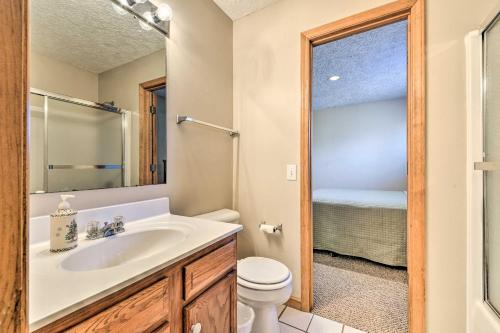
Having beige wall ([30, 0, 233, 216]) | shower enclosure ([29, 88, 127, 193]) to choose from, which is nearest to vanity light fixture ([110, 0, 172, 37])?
beige wall ([30, 0, 233, 216])

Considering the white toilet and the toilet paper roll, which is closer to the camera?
the white toilet

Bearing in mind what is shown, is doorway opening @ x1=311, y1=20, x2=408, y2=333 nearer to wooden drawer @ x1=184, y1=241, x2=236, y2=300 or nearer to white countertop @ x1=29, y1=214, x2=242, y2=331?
wooden drawer @ x1=184, y1=241, x2=236, y2=300

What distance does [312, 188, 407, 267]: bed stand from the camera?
2277mm

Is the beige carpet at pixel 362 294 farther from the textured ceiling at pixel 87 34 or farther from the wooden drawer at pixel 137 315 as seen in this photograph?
the textured ceiling at pixel 87 34

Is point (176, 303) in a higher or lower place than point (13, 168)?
lower

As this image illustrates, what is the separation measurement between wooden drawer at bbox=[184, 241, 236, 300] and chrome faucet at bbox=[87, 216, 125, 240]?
0.44 metres

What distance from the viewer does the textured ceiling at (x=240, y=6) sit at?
173 cm

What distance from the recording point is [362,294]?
183 centimetres

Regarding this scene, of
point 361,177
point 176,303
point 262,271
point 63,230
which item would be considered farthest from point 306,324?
point 361,177

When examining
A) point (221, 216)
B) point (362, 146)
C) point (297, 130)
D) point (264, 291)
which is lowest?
point (264, 291)

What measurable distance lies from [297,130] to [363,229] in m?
1.60

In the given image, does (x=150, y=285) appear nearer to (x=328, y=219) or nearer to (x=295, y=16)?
(x=295, y=16)

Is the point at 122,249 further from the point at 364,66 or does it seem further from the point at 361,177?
the point at 361,177

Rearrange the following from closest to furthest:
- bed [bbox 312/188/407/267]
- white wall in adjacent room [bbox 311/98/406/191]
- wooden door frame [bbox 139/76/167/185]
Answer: wooden door frame [bbox 139/76/167/185] → bed [bbox 312/188/407/267] → white wall in adjacent room [bbox 311/98/406/191]
